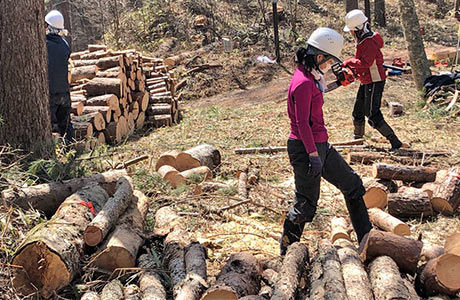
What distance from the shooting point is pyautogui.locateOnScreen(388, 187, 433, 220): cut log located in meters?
5.41

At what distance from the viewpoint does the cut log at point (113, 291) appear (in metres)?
3.38

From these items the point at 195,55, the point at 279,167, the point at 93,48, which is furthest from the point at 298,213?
the point at 195,55

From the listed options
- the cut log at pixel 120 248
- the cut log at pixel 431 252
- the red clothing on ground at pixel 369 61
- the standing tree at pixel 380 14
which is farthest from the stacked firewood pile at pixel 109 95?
the standing tree at pixel 380 14

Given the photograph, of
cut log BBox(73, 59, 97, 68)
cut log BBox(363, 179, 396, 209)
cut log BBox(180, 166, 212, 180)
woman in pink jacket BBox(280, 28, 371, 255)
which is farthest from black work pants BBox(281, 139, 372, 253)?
cut log BBox(73, 59, 97, 68)

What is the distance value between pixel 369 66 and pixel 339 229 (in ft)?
12.2

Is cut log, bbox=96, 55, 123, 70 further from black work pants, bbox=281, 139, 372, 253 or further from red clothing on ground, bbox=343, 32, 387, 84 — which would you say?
black work pants, bbox=281, 139, 372, 253

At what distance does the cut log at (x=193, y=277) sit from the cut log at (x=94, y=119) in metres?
5.26

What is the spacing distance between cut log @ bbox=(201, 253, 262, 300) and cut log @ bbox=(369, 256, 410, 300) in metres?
0.83

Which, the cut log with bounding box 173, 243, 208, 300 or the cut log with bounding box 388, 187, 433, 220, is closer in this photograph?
the cut log with bounding box 173, 243, 208, 300

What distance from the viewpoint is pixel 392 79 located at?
14.8 metres

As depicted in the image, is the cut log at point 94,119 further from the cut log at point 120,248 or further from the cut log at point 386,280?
the cut log at point 386,280

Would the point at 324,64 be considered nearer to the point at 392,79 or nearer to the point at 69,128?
the point at 69,128

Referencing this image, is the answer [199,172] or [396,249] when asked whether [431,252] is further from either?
[199,172]

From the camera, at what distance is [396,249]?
143 inches
